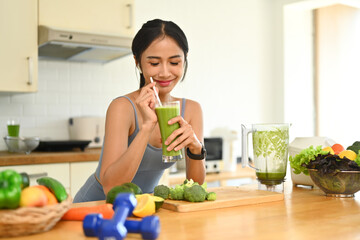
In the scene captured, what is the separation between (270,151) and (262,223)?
1.72 feet

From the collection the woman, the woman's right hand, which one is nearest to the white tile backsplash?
the woman

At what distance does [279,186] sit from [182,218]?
61 cm

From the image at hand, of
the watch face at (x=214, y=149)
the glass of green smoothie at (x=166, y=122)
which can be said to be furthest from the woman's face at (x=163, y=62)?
the watch face at (x=214, y=149)

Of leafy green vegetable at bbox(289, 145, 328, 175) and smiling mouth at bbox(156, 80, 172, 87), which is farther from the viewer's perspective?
smiling mouth at bbox(156, 80, 172, 87)

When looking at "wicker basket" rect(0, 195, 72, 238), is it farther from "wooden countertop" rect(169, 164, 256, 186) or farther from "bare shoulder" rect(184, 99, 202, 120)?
"wooden countertop" rect(169, 164, 256, 186)

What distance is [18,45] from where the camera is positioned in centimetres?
345

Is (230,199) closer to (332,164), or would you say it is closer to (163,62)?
(332,164)

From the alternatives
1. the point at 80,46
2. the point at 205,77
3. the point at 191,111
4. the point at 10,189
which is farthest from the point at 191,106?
the point at 205,77

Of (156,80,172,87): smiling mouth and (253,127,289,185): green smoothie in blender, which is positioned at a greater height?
(156,80,172,87): smiling mouth

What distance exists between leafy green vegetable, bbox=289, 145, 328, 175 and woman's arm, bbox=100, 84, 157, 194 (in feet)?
1.96

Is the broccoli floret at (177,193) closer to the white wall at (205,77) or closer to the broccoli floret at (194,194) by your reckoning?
the broccoli floret at (194,194)

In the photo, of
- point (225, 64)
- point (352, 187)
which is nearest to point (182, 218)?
point (352, 187)

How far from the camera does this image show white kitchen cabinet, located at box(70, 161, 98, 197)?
10.9ft

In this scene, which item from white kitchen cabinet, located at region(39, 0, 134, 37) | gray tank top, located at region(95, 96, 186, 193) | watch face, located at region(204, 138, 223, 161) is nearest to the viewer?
gray tank top, located at region(95, 96, 186, 193)
